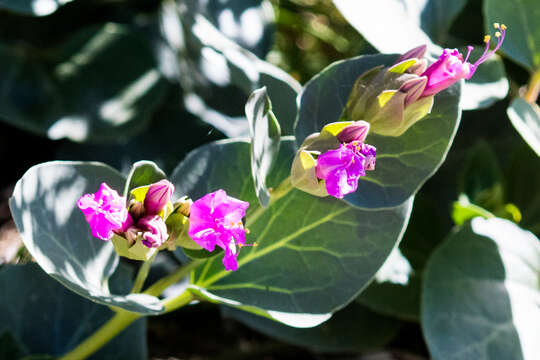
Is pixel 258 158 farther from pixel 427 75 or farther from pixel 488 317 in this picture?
pixel 488 317

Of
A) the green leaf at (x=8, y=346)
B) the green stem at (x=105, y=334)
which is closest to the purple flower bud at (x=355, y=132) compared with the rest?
the green stem at (x=105, y=334)

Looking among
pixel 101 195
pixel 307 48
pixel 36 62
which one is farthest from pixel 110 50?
pixel 101 195

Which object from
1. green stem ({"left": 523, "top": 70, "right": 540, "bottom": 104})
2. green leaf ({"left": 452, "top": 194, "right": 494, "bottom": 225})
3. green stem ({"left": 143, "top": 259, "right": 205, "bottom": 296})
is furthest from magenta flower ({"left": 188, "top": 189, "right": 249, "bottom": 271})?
green stem ({"left": 523, "top": 70, "right": 540, "bottom": 104})

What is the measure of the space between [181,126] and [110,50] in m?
0.16

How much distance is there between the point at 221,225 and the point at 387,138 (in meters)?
0.20

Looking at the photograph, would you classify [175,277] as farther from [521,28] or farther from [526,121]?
[521,28]

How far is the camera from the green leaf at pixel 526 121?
2.03ft

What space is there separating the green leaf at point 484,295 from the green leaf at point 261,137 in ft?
0.86

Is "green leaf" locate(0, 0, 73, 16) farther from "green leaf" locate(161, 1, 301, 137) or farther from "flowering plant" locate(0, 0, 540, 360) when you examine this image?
"green leaf" locate(161, 1, 301, 137)

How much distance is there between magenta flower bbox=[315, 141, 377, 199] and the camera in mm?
478

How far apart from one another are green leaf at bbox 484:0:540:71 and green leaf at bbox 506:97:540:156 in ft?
0.33

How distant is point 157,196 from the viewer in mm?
481

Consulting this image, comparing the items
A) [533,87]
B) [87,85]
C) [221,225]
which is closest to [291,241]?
[221,225]

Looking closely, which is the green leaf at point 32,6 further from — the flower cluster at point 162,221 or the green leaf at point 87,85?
the flower cluster at point 162,221
